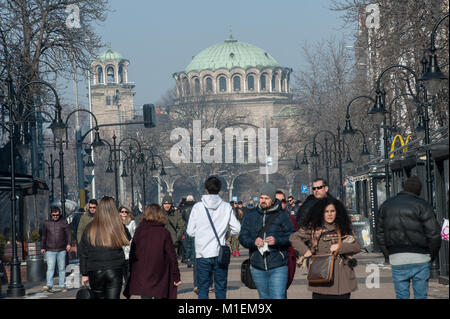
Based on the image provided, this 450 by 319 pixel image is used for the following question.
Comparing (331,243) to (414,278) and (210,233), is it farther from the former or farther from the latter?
(210,233)

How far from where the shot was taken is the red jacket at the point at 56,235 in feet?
57.2

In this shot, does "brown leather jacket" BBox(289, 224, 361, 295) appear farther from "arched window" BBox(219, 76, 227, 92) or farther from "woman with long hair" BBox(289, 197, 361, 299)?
"arched window" BBox(219, 76, 227, 92)

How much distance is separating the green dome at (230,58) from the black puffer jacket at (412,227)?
139049mm

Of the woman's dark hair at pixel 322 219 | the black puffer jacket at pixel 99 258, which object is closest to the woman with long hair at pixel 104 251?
the black puffer jacket at pixel 99 258

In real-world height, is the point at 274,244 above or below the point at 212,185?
below

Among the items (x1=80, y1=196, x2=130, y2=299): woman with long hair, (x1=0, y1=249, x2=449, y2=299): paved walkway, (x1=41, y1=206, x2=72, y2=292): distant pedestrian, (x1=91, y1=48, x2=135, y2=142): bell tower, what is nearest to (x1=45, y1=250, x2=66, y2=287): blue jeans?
(x1=41, y1=206, x2=72, y2=292): distant pedestrian

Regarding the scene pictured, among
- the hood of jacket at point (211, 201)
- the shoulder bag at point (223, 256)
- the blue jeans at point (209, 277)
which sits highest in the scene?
the hood of jacket at point (211, 201)

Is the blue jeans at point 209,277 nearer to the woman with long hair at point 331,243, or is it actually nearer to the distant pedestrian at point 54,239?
the woman with long hair at point 331,243

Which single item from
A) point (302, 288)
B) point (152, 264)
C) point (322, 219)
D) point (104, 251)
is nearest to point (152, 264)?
point (152, 264)

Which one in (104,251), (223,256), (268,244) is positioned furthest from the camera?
(223,256)

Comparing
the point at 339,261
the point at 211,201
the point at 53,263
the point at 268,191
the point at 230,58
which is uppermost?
the point at 230,58

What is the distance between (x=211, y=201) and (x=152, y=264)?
1.33m

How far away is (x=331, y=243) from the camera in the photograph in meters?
9.03
